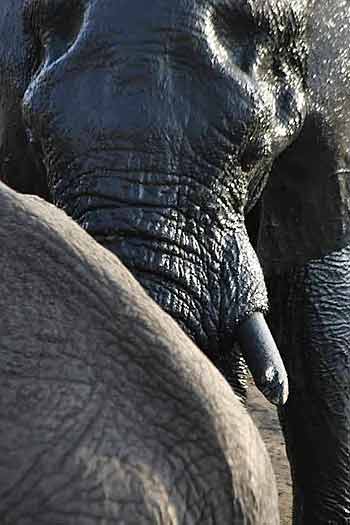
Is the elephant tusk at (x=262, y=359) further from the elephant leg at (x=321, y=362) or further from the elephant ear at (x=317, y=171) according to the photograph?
the elephant leg at (x=321, y=362)

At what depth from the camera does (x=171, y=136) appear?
81.7 inches

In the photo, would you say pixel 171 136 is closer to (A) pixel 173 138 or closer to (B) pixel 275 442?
(A) pixel 173 138

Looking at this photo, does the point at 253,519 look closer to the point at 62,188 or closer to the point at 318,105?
the point at 62,188

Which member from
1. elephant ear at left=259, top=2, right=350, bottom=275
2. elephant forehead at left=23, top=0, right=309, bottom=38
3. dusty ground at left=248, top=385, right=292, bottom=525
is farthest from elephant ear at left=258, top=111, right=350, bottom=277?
dusty ground at left=248, top=385, right=292, bottom=525

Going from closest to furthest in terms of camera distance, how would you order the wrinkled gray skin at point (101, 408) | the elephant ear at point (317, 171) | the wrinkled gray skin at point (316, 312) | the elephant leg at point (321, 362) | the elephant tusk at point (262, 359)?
the wrinkled gray skin at point (101, 408) → the elephant tusk at point (262, 359) → the elephant ear at point (317, 171) → the wrinkled gray skin at point (316, 312) → the elephant leg at point (321, 362)

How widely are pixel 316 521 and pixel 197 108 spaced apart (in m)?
1.13

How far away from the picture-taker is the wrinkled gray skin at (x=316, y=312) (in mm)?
2689

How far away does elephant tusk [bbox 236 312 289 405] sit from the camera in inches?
77.0

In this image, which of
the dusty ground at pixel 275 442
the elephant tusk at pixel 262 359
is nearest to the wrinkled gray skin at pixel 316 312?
the dusty ground at pixel 275 442

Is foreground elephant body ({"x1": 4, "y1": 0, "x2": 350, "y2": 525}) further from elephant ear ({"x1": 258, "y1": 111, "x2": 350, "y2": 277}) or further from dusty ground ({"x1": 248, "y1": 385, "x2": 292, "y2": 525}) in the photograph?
dusty ground ({"x1": 248, "y1": 385, "x2": 292, "y2": 525})

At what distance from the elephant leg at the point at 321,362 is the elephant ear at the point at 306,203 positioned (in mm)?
75

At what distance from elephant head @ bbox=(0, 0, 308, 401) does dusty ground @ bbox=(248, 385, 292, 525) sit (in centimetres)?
128

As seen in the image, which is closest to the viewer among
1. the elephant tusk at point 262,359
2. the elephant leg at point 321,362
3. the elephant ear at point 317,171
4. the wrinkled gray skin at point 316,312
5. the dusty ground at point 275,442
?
the elephant tusk at point 262,359

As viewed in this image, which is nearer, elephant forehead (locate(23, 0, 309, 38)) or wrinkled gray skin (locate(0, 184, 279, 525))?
wrinkled gray skin (locate(0, 184, 279, 525))
